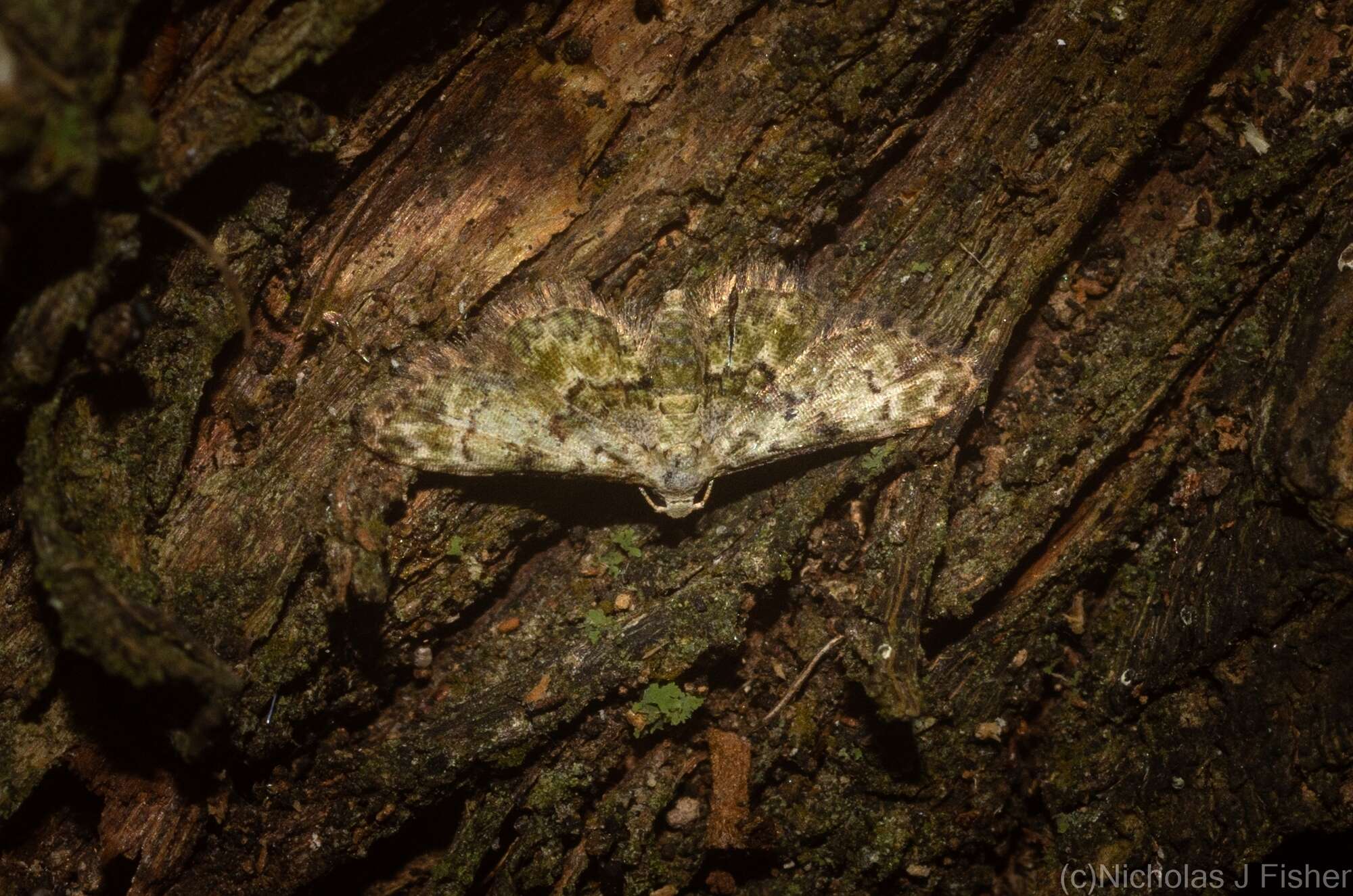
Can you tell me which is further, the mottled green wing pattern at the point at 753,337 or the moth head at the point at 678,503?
the mottled green wing pattern at the point at 753,337

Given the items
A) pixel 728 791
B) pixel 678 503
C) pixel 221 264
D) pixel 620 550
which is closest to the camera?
pixel 221 264

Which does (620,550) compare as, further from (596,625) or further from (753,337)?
(753,337)

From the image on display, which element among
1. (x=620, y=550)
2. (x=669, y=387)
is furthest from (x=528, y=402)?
(x=620, y=550)

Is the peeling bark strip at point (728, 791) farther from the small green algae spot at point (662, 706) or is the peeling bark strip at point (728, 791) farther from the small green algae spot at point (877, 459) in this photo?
the small green algae spot at point (877, 459)

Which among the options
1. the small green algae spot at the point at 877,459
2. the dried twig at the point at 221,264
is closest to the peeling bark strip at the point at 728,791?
the small green algae spot at the point at 877,459

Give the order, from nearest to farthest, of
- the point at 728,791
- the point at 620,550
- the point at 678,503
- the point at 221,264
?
the point at 221,264 → the point at 678,503 → the point at 728,791 → the point at 620,550

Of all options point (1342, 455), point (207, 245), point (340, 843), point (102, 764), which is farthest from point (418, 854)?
point (1342, 455)

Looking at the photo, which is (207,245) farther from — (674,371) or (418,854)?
(418,854)
